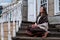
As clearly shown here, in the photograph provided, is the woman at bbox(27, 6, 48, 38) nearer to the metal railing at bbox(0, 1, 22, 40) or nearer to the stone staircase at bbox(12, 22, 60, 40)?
the stone staircase at bbox(12, 22, 60, 40)

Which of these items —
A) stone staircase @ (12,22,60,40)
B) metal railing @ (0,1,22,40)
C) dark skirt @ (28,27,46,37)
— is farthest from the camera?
metal railing @ (0,1,22,40)

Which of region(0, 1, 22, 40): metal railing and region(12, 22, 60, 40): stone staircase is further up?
region(0, 1, 22, 40): metal railing

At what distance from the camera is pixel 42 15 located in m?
7.84

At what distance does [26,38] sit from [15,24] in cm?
122

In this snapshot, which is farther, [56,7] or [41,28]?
[56,7]

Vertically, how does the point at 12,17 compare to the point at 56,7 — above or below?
below

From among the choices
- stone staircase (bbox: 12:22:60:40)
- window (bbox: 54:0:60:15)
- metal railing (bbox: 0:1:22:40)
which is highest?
window (bbox: 54:0:60:15)

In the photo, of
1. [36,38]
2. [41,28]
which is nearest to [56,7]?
[41,28]

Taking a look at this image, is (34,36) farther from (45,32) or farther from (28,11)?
(28,11)

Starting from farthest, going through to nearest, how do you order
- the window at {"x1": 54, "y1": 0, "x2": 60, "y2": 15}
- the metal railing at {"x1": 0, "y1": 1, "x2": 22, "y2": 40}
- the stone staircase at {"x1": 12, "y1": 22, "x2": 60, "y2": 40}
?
the window at {"x1": 54, "y1": 0, "x2": 60, "y2": 15}
the metal railing at {"x1": 0, "y1": 1, "x2": 22, "y2": 40}
the stone staircase at {"x1": 12, "y1": 22, "x2": 60, "y2": 40}

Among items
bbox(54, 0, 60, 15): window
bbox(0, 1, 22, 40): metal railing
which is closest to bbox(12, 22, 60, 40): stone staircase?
bbox(0, 1, 22, 40): metal railing

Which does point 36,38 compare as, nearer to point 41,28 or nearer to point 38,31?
point 38,31

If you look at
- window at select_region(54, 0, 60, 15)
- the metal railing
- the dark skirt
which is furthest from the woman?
window at select_region(54, 0, 60, 15)

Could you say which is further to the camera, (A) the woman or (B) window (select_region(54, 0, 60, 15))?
(B) window (select_region(54, 0, 60, 15))
